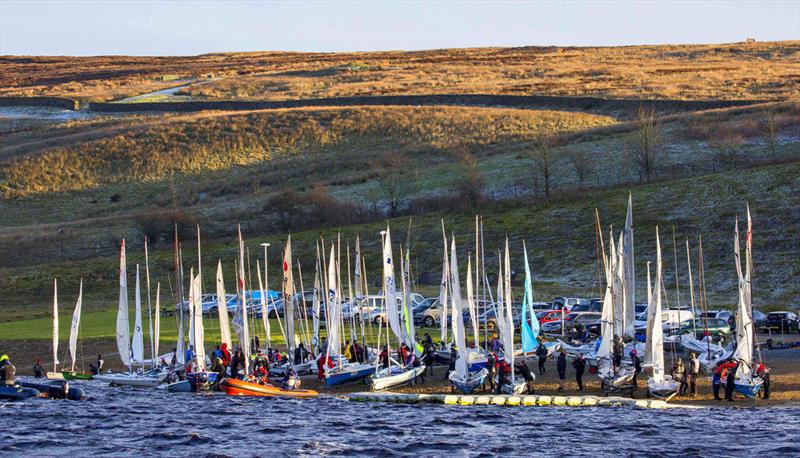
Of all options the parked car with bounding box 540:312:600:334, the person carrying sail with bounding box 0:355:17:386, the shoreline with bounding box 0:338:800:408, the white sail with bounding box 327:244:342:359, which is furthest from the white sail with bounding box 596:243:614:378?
the person carrying sail with bounding box 0:355:17:386

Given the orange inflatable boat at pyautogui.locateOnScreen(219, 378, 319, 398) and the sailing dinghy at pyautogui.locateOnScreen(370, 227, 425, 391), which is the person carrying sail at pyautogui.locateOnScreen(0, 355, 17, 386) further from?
the sailing dinghy at pyautogui.locateOnScreen(370, 227, 425, 391)

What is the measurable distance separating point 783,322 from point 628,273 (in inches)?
661

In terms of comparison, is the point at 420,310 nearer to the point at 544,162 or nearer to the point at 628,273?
the point at 628,273

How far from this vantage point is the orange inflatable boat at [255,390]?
172ft

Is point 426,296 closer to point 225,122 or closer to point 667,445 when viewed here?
point 667,445

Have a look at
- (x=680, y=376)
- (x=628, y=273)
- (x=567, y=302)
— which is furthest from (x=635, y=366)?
(x=567, y=302)

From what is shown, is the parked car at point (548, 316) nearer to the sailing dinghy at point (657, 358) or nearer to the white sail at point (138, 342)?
the sailing dinghy at point (657, 358)

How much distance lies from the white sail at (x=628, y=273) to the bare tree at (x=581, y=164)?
5440 centimetres

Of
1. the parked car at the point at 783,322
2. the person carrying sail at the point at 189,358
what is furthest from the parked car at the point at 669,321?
the person carrying sail at the point at 189,358

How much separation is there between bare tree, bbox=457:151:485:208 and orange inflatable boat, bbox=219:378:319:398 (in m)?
54.5

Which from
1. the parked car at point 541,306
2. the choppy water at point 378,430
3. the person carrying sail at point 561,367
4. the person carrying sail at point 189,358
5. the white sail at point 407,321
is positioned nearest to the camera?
the choppy water at point 378,430

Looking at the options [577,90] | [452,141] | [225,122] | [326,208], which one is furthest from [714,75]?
[326,208]

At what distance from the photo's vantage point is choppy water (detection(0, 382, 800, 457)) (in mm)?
40906

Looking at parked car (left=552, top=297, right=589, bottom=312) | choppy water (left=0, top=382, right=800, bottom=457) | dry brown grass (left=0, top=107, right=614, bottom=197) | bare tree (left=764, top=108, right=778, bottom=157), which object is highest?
dry brown grass (left=0, top=107, right=614, bottom=197)
